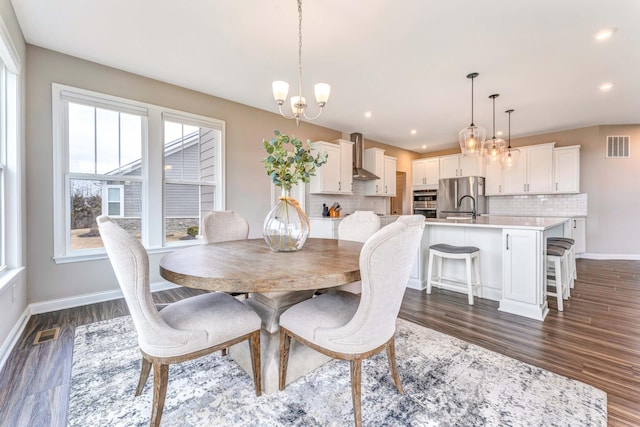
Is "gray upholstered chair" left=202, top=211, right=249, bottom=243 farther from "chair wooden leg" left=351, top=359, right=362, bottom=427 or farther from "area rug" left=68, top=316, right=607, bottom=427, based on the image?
"chair wooden leg" left=351, top=359, right=362, bottom=427

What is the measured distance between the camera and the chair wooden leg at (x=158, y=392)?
1.23m

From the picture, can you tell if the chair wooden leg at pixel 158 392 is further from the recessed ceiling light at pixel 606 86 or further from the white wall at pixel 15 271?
the recessed ceiling light at pixel 606 86

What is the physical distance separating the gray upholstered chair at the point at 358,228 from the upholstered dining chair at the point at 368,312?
91 cm

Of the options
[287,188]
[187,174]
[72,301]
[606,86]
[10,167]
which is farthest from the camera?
[187,174]

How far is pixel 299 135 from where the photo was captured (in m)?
5.05

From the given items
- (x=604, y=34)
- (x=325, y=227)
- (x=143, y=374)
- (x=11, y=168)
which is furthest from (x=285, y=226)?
(x=604, y=34)

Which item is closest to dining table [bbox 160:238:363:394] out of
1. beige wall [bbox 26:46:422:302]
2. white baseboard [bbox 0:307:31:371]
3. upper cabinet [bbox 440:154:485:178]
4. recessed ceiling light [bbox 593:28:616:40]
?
white baseboard [bbox 0:307:31:371]

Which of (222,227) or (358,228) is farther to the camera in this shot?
(222,227)

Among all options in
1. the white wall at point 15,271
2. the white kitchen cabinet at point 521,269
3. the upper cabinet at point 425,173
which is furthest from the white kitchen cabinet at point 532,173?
the white wall at point 15,271

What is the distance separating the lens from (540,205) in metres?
6.03

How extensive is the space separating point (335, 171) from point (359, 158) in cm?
83

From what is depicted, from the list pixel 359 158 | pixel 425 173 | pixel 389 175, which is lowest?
pixel 389 175

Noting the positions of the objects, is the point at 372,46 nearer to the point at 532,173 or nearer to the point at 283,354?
the point at 283,354

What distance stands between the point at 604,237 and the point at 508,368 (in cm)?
575
